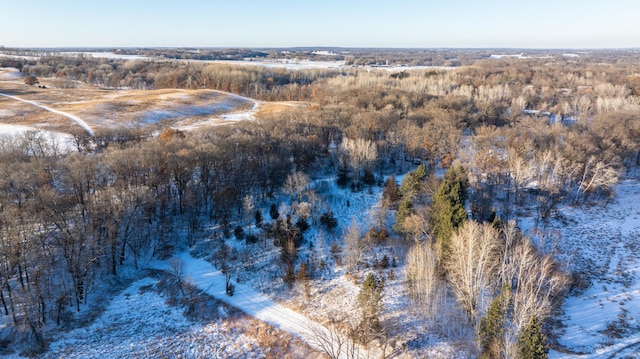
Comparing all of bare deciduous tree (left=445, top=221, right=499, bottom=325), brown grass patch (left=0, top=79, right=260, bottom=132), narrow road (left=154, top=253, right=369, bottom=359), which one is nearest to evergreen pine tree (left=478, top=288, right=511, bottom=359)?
bare deciduous tree (left=445, top=221, right=499, bottom=325)

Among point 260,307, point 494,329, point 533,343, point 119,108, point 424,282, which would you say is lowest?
point 260,307

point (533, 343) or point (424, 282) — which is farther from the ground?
point (533, 343)

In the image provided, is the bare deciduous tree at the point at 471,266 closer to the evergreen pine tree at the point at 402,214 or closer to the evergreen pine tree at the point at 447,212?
the evergreen pine tree at the point at 447,212

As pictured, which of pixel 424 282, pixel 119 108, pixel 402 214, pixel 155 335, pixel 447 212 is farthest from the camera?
pixel 119 108

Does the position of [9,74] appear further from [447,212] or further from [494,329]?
[494,329]

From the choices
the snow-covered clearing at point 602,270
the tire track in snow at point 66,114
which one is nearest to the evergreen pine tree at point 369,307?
the snow-covered clearing at point 602,270

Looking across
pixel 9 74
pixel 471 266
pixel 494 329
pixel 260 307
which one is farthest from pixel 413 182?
pixel 9 74

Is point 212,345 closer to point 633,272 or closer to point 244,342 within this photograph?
point 244,342
